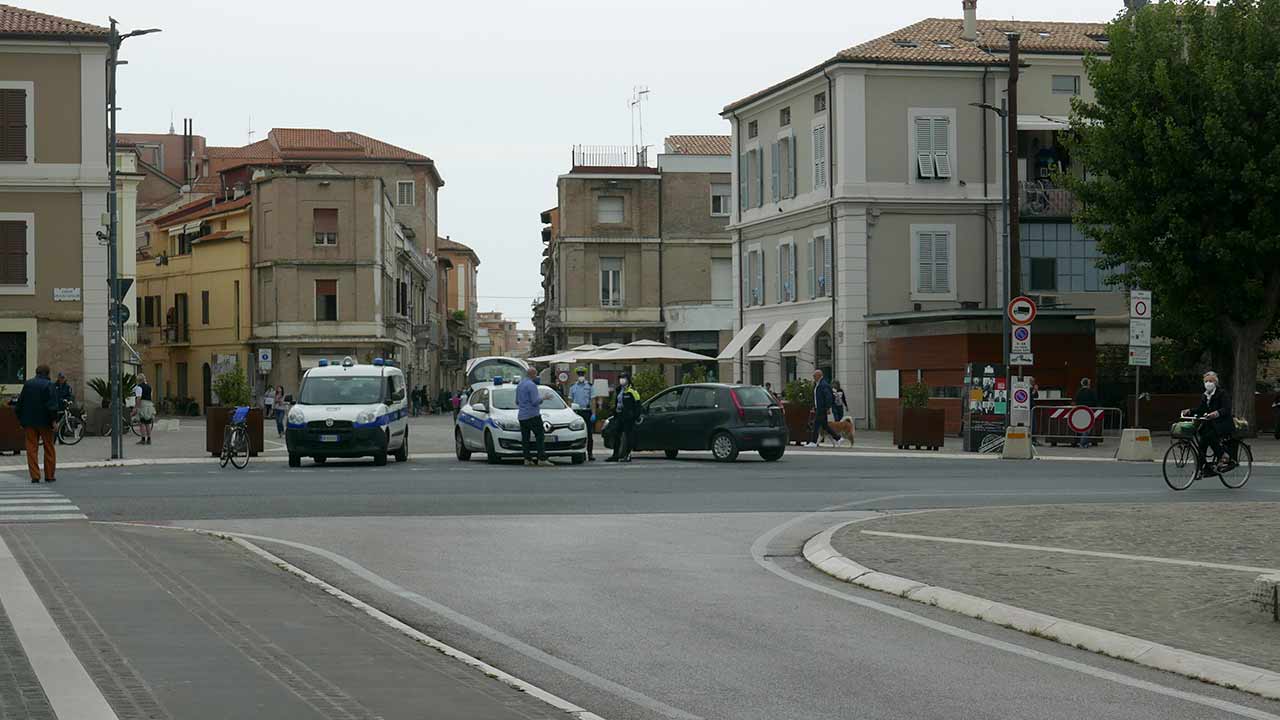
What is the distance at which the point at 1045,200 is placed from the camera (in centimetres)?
5225

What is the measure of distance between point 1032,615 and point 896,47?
143 ft

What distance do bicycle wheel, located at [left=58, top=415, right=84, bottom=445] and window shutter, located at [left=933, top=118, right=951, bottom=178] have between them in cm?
2631

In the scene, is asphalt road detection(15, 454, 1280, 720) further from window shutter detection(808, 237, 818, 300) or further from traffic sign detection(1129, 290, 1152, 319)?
window shutter detection(808, 237, 818, 300)

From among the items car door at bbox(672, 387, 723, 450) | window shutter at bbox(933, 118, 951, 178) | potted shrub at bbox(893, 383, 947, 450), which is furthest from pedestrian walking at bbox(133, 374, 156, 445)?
window shutter at bbox(933, 118, 951, 178)

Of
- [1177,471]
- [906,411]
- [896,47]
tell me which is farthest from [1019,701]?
[896,47]

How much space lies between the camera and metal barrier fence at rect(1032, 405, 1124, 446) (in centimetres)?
3812

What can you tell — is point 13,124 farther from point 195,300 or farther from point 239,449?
point 195,300

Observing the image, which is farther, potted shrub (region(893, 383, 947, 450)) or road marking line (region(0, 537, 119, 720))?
potted shrub (region(893, 383, 947, 450))

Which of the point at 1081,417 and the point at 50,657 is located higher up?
the point at 1081,417

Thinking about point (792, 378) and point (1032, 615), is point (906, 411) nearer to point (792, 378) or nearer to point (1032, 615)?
point (792, 378)

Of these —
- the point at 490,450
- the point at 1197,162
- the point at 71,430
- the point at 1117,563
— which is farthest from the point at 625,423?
the point at 1117,563

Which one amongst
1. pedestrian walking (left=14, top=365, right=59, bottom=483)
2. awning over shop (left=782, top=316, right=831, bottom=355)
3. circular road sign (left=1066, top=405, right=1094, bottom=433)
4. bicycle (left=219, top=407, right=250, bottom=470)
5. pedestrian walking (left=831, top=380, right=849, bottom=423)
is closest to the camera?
pedestrian walking (left=14, top=365, right=59, bottom=483)

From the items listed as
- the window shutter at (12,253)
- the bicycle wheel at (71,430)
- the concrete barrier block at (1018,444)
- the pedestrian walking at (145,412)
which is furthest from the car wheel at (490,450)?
the window shutter at (12,253)

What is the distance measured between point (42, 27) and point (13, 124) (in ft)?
9.31
